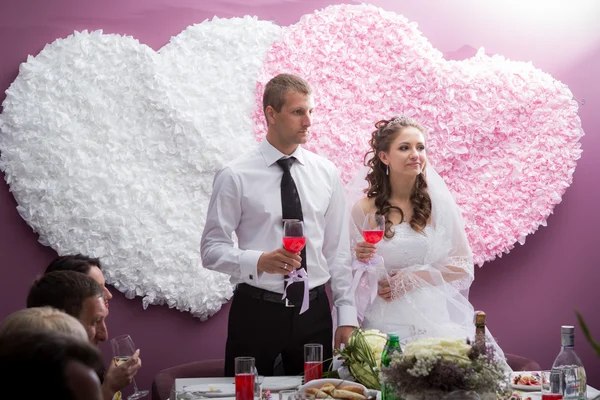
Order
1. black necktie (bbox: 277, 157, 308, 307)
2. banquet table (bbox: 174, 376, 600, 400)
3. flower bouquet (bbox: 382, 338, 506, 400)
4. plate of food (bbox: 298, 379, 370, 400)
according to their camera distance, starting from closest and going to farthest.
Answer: flower bouquet (bbox: 382, 338, 506, 400) → plate of food (bbox: 298, 379, 370, 400) → banquet table (bbox: 174, 376, 600, 400) → black necktie (bbox: 277, 157, 308, 307)

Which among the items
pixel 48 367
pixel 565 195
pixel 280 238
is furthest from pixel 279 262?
pixel 565 195

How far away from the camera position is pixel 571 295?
167 inches

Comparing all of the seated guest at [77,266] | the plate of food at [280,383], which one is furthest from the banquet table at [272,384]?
the seated guest at [77,266]

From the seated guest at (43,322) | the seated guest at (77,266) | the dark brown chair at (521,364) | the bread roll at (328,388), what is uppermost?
the seated guest at (77,266)

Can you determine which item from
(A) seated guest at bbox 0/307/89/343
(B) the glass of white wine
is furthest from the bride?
(A) seated guest at bbox 0/307/89/343

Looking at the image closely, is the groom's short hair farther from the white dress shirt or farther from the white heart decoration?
the white heart decoration

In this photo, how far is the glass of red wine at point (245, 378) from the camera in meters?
2.21

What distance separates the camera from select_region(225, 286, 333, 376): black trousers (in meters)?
3.01

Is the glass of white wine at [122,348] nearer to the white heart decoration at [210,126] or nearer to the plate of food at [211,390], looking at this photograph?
the plate of food at [211,390]

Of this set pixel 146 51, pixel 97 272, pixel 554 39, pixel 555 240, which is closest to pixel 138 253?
pixel 97 272

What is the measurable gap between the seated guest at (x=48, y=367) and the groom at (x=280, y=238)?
1.70 metres

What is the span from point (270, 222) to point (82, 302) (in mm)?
879

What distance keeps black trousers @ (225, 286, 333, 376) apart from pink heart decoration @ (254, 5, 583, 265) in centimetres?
99

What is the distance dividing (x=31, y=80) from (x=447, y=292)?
1.91 m
